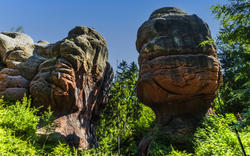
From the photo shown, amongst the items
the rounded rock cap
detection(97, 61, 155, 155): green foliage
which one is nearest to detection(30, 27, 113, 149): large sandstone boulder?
detection(97, 61, 155, 155): green foliage

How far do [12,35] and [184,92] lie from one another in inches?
651

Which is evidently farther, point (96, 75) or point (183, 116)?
point (96, 75)

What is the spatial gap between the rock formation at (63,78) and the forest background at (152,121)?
1.27 metres

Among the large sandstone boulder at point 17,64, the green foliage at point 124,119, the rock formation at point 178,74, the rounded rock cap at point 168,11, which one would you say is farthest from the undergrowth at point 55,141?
the rounded rock cap at point 168,11

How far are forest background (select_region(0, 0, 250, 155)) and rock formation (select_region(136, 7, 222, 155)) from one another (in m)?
0.92

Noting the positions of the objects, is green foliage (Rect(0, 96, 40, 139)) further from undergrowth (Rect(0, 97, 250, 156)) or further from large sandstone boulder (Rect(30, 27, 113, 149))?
large sandstone boulder (Rect(30, 27, 113, 149))

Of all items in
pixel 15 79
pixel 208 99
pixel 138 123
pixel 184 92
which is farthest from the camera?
pixel 138 123

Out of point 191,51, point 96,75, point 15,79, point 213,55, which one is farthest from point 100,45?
point 213,55

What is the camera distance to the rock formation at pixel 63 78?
1147cm

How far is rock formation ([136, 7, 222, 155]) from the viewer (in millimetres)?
9766

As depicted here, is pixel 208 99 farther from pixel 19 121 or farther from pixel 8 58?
pixel 8 58

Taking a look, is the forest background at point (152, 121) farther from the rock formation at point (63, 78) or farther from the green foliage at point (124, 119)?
the rock formation at point (63, 78)

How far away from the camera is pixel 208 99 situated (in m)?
10.9

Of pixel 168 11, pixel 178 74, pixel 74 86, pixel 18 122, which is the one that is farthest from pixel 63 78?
pixel 168 11
